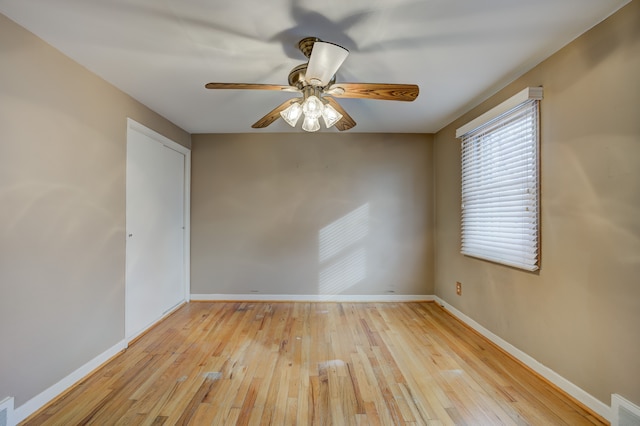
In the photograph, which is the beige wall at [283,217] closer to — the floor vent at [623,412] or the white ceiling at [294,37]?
the white ceiling at [294,37]

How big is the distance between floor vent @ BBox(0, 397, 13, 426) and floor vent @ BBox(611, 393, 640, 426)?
3.18 m

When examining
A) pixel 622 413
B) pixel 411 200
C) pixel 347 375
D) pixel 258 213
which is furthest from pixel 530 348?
pixel 258 213

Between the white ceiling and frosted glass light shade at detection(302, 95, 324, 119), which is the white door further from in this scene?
frosted glass light shade at detection(302, 95, 324, 119)

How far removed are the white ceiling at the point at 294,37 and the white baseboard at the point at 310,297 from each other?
2462 millimetres

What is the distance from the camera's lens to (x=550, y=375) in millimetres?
1926

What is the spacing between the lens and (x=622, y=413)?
4.81 feet

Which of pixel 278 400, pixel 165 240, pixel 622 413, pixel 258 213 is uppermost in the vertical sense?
pixel 258 213

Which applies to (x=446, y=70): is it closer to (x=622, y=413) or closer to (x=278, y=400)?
(x=622, y=413)

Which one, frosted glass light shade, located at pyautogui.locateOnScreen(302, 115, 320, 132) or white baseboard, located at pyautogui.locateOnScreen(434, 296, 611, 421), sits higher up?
frosted glass light shade, located at pyautogui.locateOnScreen(302, 115, 320, 132)

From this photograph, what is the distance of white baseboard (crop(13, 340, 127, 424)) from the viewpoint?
1.59 meters

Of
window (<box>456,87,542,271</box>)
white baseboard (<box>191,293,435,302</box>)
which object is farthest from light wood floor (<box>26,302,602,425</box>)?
window (<box>456,87,542,271</box>)

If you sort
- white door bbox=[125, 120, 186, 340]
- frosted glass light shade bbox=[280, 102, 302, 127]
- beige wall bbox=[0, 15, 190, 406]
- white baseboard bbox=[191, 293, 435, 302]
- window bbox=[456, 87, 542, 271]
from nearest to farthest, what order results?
beige wall bbox=[0, 15, 190, 406]
frosted glass light shade bbox=[280, 102, 302, 127]
window bbox=[456, 87, 542, 271]
white door bbox=[125, 120, 186, 340]
white baseboard bbox=[191, 293, 435, 302]

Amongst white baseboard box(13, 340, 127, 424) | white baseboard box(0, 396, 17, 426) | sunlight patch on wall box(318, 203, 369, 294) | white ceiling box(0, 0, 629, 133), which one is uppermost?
white ceiling box(0, 0, 629, 133)

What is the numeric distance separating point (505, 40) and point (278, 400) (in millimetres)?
2628
